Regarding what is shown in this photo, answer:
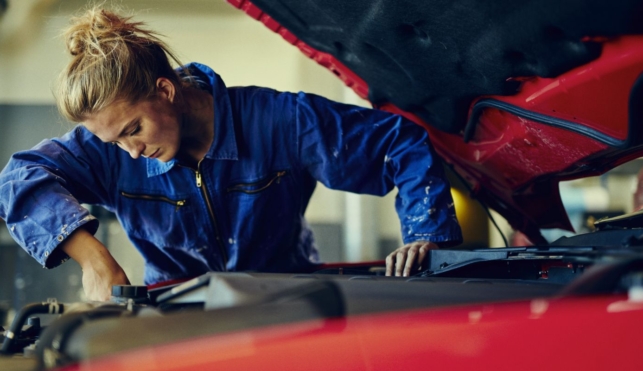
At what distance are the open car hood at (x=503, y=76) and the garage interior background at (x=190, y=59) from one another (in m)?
2.61

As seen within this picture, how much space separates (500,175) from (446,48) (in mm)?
476

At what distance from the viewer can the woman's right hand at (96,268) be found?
1235 millimetres

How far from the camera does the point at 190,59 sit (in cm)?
426

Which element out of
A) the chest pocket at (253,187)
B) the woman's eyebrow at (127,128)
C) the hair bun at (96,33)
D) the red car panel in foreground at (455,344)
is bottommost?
the red car panel in foreground at (455,344)

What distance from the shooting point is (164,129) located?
54.8 inches

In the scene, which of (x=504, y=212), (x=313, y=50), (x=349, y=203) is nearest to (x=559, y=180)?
(x=504, y=212)

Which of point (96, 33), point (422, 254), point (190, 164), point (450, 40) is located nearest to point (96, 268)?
point (190, 164)

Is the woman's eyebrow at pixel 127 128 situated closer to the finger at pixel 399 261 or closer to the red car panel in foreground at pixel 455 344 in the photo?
the finger at pixel 399 261

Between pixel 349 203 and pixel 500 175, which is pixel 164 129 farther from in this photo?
pixel 349 203

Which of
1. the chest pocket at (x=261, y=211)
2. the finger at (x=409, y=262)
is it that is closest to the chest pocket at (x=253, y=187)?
the chest pocket at (x=261, y=211)

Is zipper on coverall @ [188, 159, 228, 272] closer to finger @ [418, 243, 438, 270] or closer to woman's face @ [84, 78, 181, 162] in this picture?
woman's face @ [84, 78, 181, 162]

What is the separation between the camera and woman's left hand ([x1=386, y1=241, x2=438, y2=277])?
1.21 metres

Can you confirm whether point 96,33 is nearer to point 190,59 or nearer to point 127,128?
point 127,128

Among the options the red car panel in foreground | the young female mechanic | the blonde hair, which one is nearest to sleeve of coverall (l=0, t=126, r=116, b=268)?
the young female mechanic
